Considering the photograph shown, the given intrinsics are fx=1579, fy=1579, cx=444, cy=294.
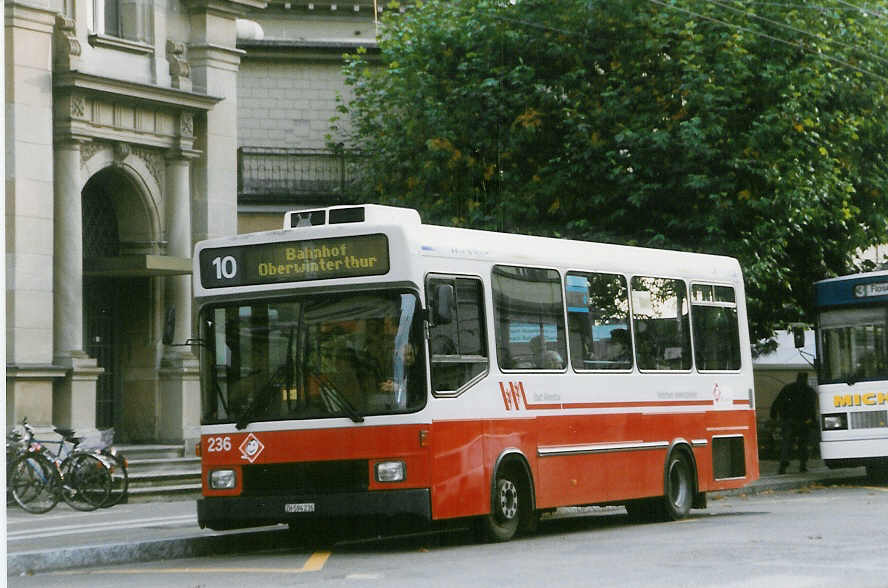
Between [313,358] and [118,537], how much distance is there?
312cm

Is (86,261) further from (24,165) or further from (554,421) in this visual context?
(554,421)

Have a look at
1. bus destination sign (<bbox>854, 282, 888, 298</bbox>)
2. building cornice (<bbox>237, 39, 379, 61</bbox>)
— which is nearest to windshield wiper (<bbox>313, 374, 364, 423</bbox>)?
bus destination sign (<bbox>854, 282, 888, 298</bbox>)

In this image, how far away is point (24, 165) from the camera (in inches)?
882

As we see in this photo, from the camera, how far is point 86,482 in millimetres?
20234

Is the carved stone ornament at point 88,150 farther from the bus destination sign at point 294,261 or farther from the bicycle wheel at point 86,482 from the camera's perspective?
the bus destination sign at point 294,261

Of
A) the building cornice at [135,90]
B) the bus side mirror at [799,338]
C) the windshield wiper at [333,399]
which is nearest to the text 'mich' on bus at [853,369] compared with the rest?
the bus side mirror at [799,338]

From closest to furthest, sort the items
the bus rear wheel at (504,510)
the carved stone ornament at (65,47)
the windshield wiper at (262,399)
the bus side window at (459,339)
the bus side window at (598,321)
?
the bus side window at (459,339), the windshield wiper at (262,399), the bus rear wheel at (504,510), the bus side window at (598,321), the carved stone ornament at (65,47)

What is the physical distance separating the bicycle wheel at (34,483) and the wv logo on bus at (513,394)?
26.5 ft

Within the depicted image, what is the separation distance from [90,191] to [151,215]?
1013 mm

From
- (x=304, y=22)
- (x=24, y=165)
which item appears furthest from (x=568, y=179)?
(x=304, y=22)

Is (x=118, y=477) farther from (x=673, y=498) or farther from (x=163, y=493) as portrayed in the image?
(x=673, y=498)

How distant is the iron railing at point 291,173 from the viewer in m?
31.6

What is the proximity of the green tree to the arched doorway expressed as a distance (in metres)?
5.48

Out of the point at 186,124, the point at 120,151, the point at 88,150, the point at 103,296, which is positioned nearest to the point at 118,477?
the point at 103,296
